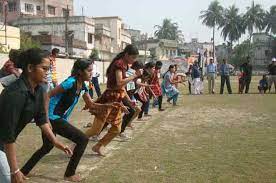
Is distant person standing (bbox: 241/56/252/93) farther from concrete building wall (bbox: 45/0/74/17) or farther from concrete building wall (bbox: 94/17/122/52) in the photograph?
concrete building wall (bbox: 94/17/122/52)

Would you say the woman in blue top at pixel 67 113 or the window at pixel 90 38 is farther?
the window at pixel 90 38

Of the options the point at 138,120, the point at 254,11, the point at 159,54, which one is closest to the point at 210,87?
the point at 138,120

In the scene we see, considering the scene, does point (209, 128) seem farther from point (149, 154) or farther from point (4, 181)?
point (4, 181)

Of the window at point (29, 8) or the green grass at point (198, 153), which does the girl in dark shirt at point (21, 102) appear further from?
the window at point (29, 8)

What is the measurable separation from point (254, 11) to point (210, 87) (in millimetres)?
Answer: 58181

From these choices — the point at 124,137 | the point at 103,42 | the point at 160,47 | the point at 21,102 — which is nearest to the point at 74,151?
the point at 21,102

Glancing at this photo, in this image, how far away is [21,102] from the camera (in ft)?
10.3

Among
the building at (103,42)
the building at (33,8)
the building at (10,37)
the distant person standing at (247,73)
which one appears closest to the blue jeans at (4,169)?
the distant person standing at (247,73)

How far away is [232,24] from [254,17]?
3976 millimetres

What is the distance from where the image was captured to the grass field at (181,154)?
5.52 metres

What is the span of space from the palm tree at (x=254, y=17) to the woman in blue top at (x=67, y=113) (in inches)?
2931

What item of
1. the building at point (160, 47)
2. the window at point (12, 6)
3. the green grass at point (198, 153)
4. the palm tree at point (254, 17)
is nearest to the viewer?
the green grass at point (198, 153)

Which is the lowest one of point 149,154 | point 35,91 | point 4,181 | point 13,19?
point 149,154

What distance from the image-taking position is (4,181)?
3150 mm
